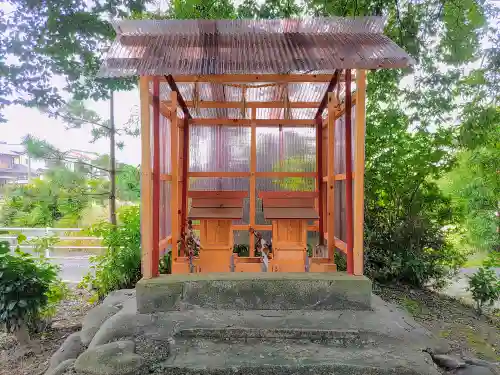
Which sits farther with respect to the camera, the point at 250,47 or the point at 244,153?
the point at 244,153

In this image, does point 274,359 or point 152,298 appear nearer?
point 274,359

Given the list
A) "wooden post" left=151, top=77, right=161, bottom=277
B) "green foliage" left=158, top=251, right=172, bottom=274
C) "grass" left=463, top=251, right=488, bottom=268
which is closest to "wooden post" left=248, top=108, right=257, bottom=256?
"green foliage" left=158, top=251, right=172, bottom=274

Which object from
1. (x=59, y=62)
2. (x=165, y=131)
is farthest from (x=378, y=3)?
(x=59, y=62)

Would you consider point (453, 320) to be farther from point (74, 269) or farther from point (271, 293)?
point (74, 269)

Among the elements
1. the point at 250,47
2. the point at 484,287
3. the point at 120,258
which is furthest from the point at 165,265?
the point at 484,287

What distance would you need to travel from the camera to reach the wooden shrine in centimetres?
321

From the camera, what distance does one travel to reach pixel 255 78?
4.12 metres

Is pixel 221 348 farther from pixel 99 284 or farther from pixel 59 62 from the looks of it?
pixel 59 62

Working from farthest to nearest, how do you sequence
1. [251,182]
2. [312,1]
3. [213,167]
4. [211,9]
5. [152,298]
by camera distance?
[211,9], [312,1], [213,167], [251,182], [152,298]

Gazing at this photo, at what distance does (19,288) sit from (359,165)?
12.3 feet

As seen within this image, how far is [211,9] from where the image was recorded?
657cm

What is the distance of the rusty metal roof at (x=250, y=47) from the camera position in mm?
3055

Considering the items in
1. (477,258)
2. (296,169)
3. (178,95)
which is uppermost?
(178,95)

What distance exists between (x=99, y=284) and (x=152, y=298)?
2674mm
